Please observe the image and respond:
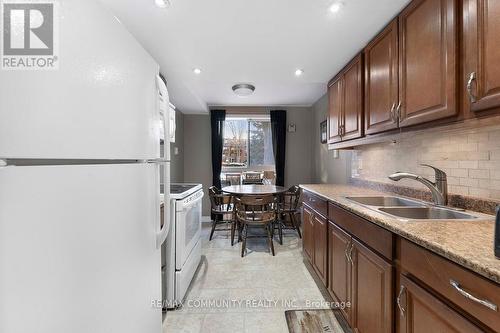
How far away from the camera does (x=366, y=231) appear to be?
1.33m

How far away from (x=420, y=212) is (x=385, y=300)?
2.27 ft

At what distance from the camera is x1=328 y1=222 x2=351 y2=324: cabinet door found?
1.57 meters

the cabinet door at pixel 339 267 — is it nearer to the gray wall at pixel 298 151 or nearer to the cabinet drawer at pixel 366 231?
the cabinet drawer at pixel 366 231

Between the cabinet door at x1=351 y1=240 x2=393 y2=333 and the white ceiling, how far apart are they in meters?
1.55

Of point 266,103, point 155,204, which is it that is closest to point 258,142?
point 266,103

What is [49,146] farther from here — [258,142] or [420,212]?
[258,142]

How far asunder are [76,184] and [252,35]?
5.72 ft

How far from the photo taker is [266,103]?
4395mm

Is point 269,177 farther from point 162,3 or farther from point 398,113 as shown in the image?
point 162,3

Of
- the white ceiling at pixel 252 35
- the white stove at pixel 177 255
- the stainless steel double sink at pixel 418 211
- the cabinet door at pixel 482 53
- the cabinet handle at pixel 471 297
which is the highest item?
the white ceiling at pixel 252 35

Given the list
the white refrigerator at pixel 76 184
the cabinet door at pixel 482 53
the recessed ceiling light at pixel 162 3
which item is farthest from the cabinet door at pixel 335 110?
the white refrigerator at pixel 76 184

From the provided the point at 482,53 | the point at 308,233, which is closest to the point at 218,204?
the point at 308,233

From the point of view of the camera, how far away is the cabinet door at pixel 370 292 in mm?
1134

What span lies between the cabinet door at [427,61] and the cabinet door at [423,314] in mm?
855
